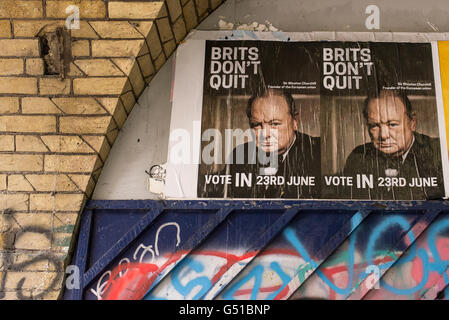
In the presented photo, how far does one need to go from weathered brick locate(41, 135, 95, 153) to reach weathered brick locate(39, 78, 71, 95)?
0.34 meters

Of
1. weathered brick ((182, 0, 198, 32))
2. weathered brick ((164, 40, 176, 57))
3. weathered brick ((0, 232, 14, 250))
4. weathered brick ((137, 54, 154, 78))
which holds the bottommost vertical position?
weathered brick ((0, 232, 14, 250))

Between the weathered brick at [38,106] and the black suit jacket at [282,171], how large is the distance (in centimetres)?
126

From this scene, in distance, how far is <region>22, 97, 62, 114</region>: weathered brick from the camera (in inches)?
154

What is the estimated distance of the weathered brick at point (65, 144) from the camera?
3896mm

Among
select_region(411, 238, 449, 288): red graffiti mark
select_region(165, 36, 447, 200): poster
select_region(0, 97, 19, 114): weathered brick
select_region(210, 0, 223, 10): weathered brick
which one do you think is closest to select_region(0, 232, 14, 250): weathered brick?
select_region(0, 97, 19, 114): weathered brick

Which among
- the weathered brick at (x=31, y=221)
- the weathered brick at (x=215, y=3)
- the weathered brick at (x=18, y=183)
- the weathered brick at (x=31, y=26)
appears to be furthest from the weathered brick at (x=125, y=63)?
the weathered brick at (x=31, y=221)

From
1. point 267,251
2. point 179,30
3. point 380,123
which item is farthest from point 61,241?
point 380,123

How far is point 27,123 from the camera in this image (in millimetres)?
3902

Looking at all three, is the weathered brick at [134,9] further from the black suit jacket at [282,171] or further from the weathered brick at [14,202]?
the weathered brick at [14,202]

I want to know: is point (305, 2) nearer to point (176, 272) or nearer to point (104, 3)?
point (104, 3)

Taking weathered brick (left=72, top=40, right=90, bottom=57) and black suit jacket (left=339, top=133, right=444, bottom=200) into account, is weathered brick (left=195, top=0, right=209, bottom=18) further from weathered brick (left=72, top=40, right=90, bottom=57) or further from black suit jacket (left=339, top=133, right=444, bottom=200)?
black suit jacket (left=339, top=133, right=444, bottom=200)

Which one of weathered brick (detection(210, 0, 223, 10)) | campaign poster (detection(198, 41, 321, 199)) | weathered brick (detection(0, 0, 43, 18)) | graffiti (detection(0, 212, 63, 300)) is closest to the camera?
graffiti (detection(0, 212, 63, 300))

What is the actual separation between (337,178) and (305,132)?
0.44 metres
